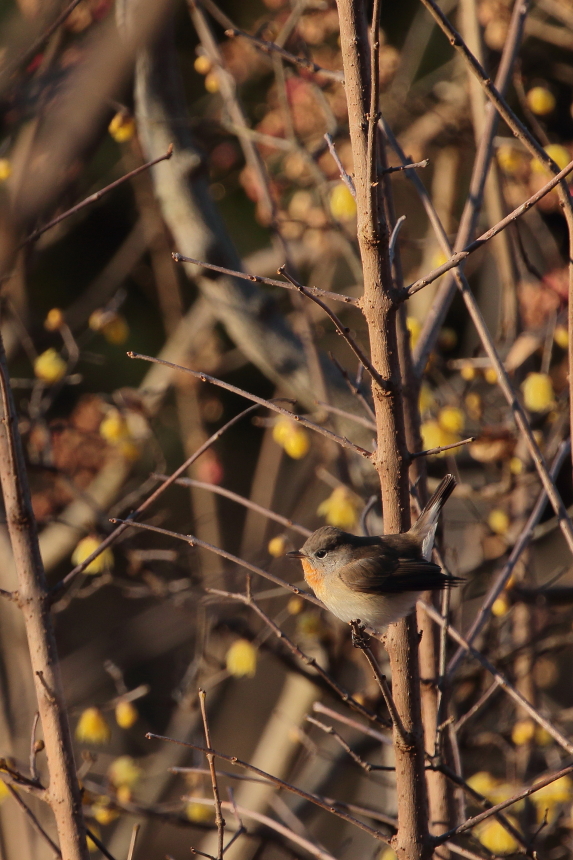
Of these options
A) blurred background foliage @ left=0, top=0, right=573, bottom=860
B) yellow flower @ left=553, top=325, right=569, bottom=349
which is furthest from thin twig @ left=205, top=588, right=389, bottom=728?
yellow flower @ left=553, top=325, right=569, bottom=349

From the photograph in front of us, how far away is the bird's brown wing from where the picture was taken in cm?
229

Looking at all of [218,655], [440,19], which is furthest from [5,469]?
[218,655]

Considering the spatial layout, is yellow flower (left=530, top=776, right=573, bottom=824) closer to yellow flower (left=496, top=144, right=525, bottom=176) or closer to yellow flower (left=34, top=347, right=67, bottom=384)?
yellow flower (left=496, top=144, right=525, bottom=176)

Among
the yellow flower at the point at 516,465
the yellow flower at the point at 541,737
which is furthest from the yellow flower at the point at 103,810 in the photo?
the yellow flower at the point at 516,465

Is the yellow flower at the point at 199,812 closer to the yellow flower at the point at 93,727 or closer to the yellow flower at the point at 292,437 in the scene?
the yellow flower at the point at 93,727

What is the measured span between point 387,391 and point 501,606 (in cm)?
197

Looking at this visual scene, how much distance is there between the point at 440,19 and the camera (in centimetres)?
154

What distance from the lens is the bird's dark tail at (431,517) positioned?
7.87ft

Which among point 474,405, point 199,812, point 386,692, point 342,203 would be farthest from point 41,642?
point 474,405

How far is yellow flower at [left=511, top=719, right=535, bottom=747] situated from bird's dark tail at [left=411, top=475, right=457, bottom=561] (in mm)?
1339

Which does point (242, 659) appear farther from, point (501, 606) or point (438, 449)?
point (438, 449)

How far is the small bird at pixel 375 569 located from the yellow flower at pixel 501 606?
0.80m

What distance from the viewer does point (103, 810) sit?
3.28 metres

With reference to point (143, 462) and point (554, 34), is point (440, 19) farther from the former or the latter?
point (143, 462)
